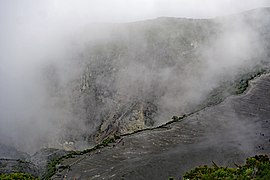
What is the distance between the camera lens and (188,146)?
6431 centimetres

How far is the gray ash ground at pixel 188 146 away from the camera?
58188 millimetres

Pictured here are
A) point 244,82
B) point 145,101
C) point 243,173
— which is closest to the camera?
point 243,173

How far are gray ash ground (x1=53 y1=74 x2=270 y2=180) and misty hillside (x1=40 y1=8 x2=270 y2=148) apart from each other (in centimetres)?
1901

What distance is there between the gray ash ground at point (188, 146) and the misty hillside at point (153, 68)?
19.0 meters

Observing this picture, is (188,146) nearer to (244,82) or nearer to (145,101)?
(244,82)

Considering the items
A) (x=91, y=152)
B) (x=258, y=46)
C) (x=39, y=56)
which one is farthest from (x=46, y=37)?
(x=91, y=152)

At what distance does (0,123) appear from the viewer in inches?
6570

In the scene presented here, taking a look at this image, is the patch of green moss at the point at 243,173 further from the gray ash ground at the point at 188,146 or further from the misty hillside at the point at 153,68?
the misty hillside at the point at 153,68

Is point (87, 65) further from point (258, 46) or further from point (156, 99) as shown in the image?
point (258, 46)

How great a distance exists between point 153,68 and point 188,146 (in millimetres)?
63988

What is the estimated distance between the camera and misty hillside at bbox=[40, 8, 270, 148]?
109m

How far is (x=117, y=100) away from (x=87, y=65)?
23.5 metres

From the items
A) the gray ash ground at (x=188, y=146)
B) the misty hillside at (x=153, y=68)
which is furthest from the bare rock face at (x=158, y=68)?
the gray ash ground at (x=188, y=146)

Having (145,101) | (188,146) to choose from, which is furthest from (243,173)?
(145,101)
